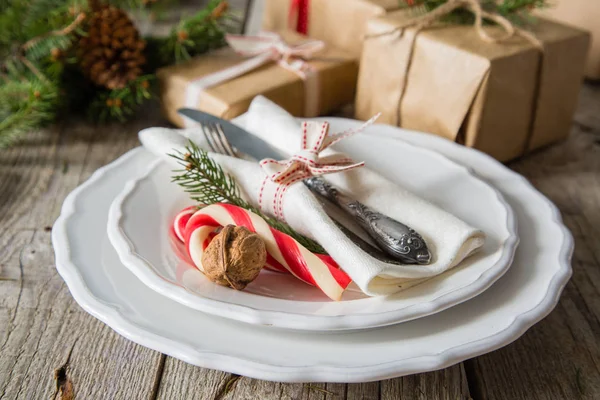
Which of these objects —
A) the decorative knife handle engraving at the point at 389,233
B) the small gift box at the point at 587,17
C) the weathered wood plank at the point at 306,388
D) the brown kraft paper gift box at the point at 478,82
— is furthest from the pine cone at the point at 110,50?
the small gift box at the point at 587,17

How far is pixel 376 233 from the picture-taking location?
703 millimetres

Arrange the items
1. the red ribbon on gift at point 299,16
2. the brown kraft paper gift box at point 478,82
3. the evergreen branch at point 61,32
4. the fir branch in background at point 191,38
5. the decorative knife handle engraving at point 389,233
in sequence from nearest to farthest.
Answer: the decorative knife handle engraving at point 389,233 < the brown kraft paper gift box at point 478,82 < the evergreen branch at point 61,32 < the fir branch in background at point 191,38 < the red ribbon on gift at point 299,16

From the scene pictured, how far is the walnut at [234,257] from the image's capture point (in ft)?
2.08

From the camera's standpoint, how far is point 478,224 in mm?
743

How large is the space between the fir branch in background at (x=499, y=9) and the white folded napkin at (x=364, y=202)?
379 mm

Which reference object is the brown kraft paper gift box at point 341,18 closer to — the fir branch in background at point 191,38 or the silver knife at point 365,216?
the fir branch in background at point 191,38

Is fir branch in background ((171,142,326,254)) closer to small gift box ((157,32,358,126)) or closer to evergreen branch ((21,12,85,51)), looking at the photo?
small gift box ((157,32,358,126))

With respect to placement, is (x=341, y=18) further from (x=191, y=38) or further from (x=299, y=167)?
(x=299, y=167)

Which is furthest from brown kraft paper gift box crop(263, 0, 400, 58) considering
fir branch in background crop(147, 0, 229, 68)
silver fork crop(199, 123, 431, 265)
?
silver fork crop(199, 123, 431, 265)

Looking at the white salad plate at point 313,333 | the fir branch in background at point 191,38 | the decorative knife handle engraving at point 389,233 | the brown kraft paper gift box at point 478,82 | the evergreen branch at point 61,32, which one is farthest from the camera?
the fir branch in background at point 191,38

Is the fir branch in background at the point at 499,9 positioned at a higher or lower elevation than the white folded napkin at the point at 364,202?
higher

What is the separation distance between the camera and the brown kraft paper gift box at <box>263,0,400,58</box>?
118 centimetres

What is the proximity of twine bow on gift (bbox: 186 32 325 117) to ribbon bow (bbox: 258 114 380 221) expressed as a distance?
0.39m

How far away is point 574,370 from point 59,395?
1.69ft
